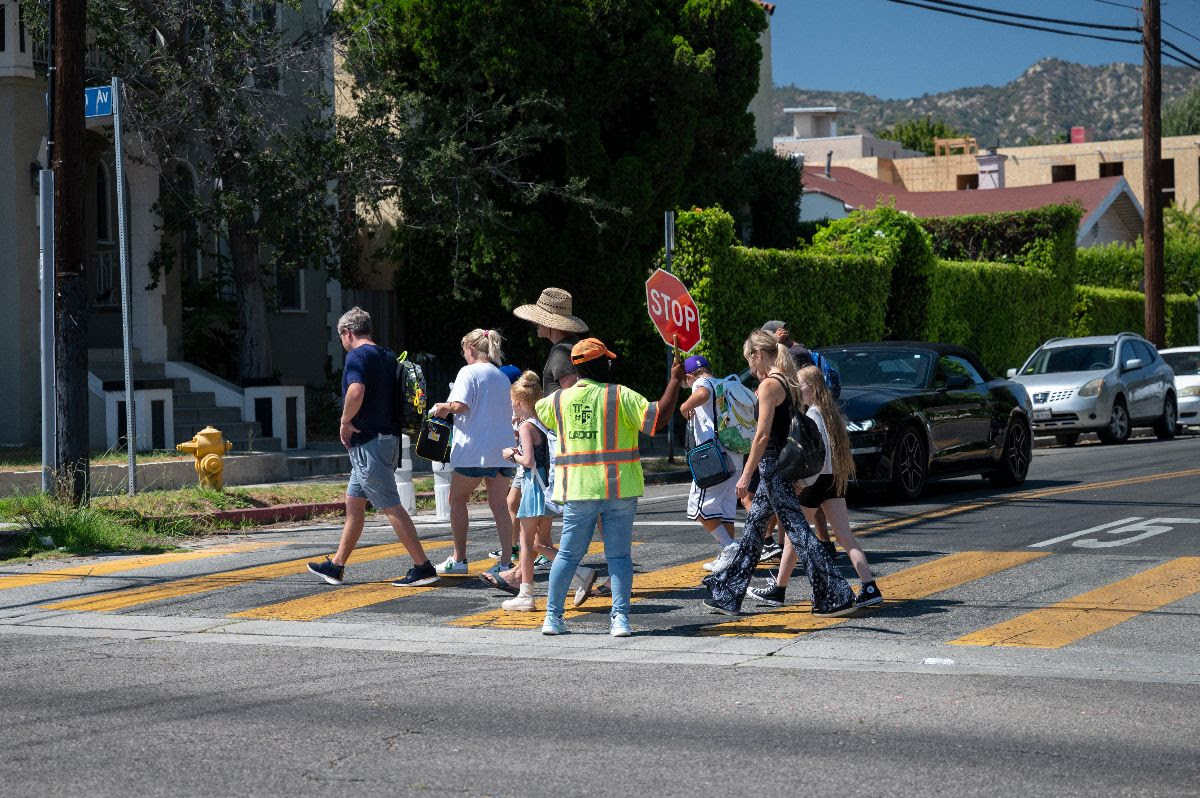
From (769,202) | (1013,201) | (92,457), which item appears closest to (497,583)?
(92,457)

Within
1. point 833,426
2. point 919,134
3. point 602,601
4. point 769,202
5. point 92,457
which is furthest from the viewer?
point 919,134

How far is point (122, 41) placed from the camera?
64.5ft

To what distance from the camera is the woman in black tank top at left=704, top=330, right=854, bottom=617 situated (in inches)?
353

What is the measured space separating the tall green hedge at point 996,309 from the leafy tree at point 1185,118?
75163mm

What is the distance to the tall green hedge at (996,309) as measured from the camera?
31.7 m

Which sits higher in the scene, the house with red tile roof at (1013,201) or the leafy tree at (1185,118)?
the leafy tree at (1185,118)

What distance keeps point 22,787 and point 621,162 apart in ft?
60.8

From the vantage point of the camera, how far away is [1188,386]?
29531 mm

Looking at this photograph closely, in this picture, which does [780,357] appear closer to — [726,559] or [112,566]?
[726,559]

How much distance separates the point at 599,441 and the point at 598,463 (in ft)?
0.41

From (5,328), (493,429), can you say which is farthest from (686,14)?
(493,429)

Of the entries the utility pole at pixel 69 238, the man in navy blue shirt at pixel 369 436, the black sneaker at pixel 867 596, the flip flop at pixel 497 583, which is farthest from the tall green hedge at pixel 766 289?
the black sneaker at pixel 867 596

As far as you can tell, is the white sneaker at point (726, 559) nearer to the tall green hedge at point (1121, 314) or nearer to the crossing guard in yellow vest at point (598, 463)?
the crossing guard in yellow vest at point (598, 463)

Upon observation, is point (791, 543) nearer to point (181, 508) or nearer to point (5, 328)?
point (181, 508)
